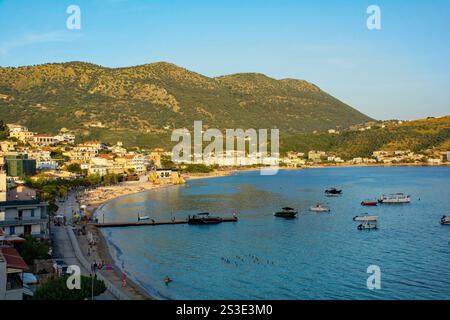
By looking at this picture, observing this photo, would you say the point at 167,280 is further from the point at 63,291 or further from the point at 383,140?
the point at 383,140

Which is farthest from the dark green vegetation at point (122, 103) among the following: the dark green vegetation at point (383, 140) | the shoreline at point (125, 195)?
the shoreline at point (125, 195)

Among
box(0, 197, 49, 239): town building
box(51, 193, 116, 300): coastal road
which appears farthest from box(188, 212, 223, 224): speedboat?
box(0, 197, 49, 239): town building

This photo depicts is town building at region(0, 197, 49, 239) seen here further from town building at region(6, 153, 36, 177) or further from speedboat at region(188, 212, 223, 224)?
town building at region(6, 153, 36, 177)

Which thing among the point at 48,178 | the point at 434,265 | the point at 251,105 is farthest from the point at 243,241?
the point at 251,105

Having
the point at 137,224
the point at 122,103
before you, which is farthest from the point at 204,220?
the point at 122,103
